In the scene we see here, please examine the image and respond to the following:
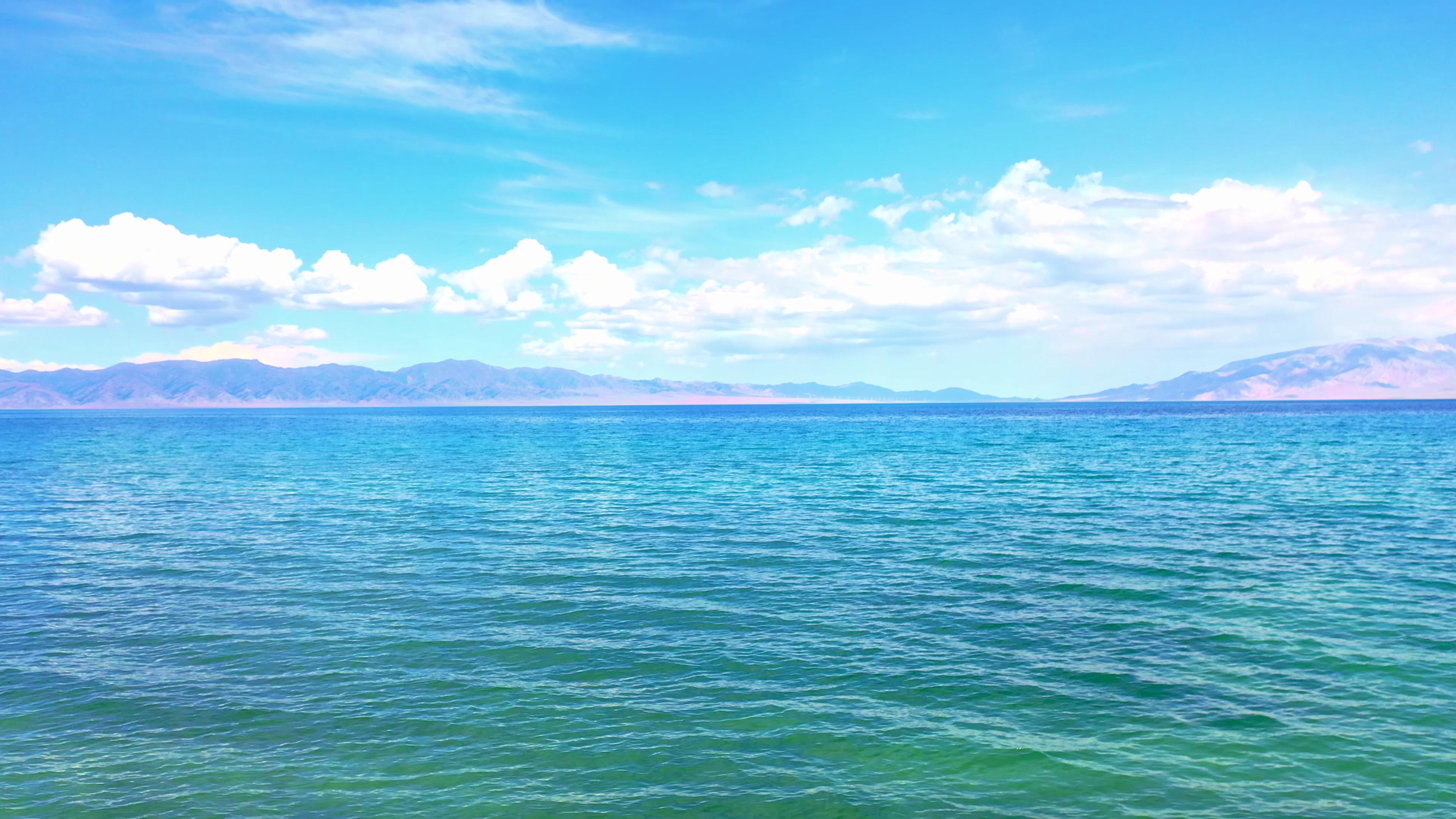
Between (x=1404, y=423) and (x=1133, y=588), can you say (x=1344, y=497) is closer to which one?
(x=1133, y=588)

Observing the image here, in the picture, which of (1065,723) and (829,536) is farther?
(829,536)

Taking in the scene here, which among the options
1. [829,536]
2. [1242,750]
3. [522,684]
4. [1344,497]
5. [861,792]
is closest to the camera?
[861,792]

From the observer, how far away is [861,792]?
46.6 ft

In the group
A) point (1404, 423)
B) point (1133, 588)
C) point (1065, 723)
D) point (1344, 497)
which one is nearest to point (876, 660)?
point (1065, 723)

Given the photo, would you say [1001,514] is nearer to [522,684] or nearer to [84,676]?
[522,684]

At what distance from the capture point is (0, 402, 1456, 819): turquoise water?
1445 cm

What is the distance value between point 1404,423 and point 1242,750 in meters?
164

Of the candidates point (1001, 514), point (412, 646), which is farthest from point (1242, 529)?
point (412, 646)

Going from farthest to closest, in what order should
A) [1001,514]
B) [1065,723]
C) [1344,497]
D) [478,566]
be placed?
1. [1344,497]
2. [1001,514]
3. [478,566]
4. [1065,723]

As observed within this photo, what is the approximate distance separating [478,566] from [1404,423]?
16577 centimetres

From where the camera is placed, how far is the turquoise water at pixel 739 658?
1445 centimetres

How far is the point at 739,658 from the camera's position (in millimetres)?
20609

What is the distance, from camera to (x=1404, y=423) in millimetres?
141250

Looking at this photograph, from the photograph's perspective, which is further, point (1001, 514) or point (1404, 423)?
point (1404, 423)
